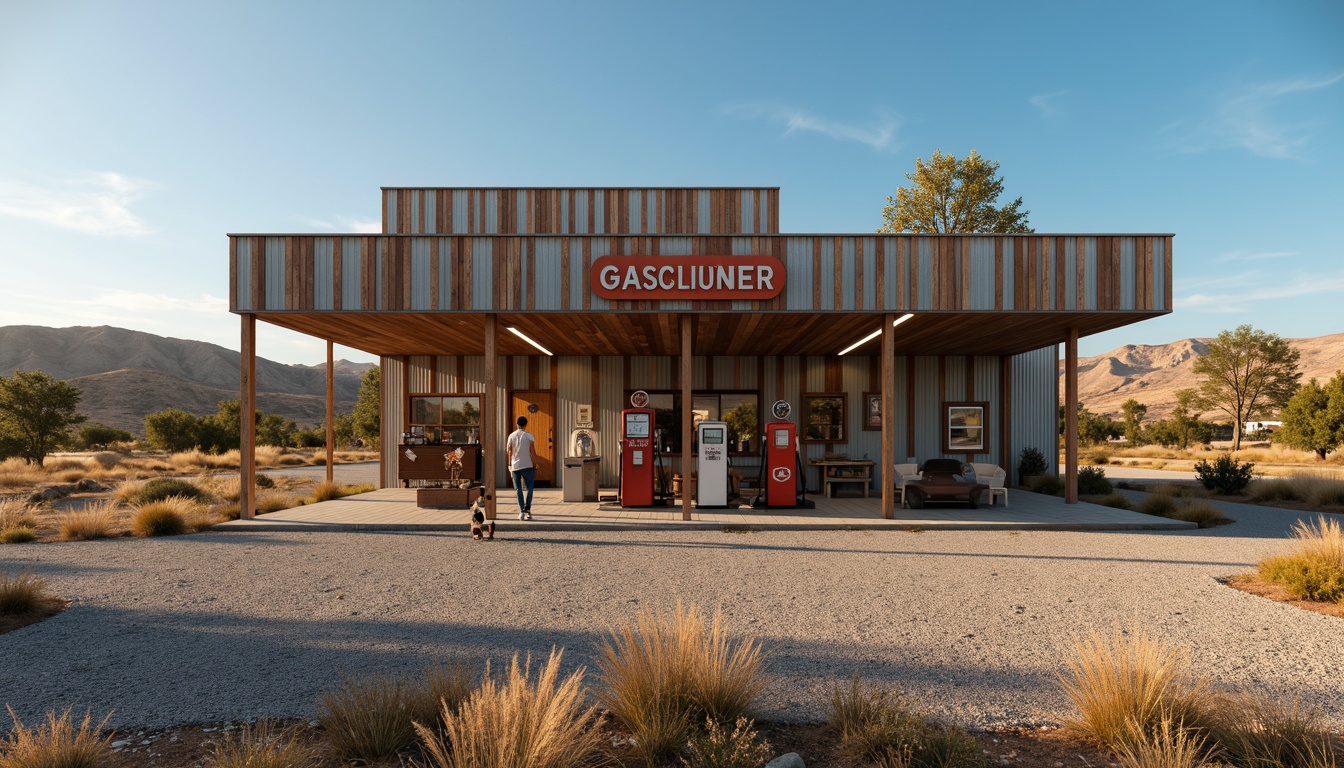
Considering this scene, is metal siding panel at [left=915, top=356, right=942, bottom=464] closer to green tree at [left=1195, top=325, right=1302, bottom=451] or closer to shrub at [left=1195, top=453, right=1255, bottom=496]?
shrub at [left=1195, top=453, right=1255, bottom=496]

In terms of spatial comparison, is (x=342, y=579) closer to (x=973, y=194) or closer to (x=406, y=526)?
(x=406, y=526)

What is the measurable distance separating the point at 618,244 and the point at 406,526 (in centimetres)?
578

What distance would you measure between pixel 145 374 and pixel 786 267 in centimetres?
9491

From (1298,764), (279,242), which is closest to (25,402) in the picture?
(279,242)

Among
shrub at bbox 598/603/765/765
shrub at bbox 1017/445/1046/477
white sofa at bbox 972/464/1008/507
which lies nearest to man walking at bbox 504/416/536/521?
shrub at bbox 598/603/765/765

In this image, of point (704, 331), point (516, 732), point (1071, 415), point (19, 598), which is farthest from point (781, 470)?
point (19, 598)

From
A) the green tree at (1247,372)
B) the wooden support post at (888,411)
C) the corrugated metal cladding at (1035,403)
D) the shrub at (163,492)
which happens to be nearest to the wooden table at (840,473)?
the wooden support post at (888,411)

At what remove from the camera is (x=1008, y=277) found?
10.9m

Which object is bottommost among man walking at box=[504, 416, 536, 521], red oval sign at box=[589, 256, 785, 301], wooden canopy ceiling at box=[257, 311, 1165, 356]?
man walking at box=[504, 416, 536, 521]

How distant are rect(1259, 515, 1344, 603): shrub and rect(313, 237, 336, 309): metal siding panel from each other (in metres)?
13.1

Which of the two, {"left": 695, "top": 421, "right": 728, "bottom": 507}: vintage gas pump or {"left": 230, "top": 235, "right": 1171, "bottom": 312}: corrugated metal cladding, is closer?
{"left": 230, "top": 235, "right": 1171, "bottom": 312}: corrugated metal cladding

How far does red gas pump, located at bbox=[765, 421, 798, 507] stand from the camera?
13031 millimetres

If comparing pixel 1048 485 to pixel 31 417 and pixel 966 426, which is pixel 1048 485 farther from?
pixel 31 417

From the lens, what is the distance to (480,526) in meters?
9.73
